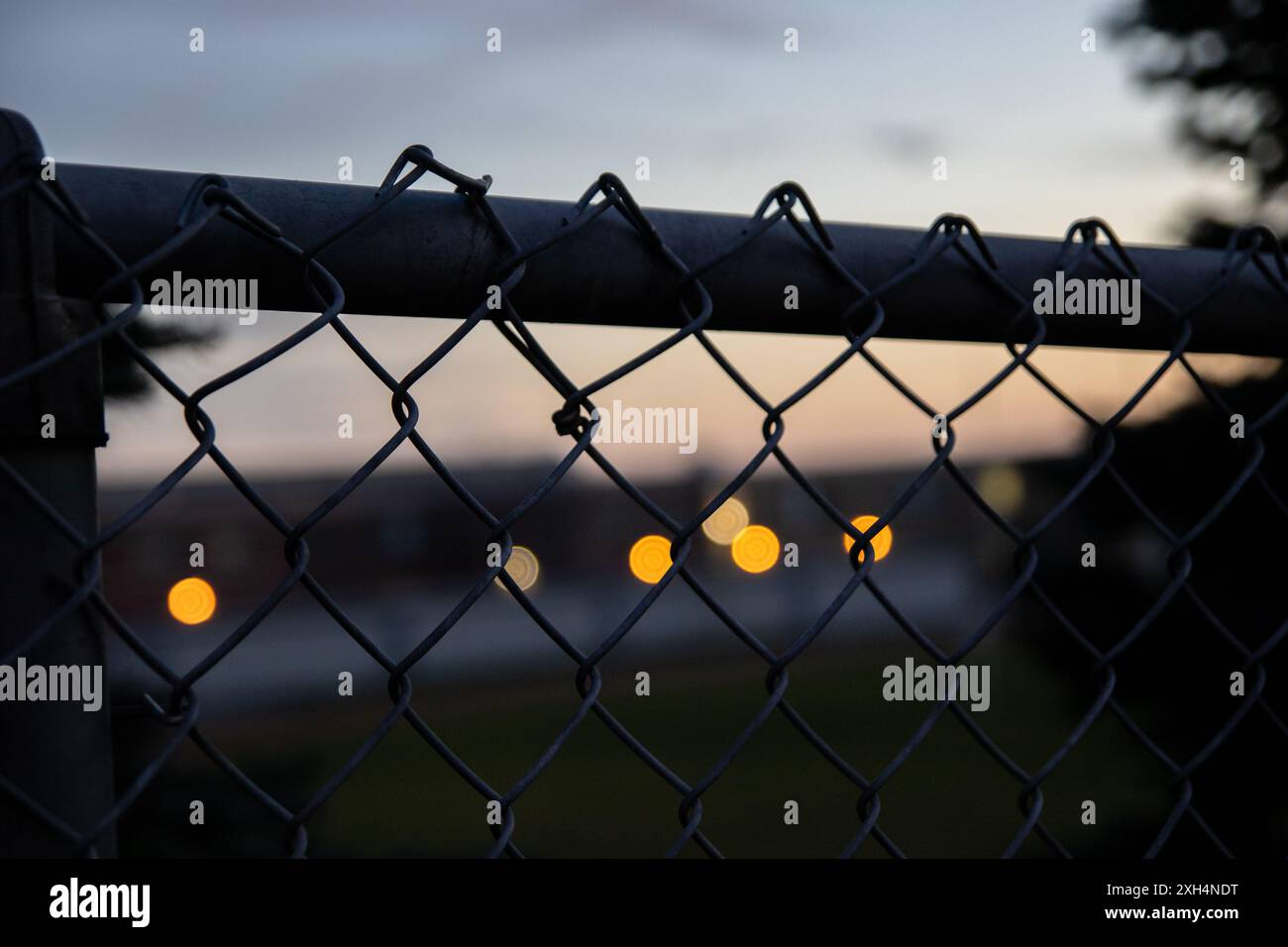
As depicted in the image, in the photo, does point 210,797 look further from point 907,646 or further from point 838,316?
point 907,646

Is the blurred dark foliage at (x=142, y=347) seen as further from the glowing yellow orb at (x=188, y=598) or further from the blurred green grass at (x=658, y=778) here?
the glowing yellow orb at (x=188, y=598)

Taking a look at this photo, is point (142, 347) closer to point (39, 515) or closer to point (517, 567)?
point (517, 567)

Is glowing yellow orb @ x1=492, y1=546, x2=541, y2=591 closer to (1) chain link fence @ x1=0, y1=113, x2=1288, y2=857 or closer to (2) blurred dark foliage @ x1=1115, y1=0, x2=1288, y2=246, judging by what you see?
(1) chain link fence @ x1=0, y1=113, x2=1288, y2=857

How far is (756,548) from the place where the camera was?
599 inches

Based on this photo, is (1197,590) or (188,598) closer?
(1197,590)

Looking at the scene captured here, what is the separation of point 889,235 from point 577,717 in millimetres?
653

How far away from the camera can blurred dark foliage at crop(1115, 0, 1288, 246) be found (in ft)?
17.0

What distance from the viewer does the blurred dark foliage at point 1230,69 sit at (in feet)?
17.0

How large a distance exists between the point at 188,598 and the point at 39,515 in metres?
7.14

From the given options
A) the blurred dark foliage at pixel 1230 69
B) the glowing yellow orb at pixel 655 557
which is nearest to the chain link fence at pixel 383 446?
the glowing yellow orb at pixel 655 557

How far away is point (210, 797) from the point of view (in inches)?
151

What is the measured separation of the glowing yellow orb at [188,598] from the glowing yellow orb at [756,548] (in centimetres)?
745

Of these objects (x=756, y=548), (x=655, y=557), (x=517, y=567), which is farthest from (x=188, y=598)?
(x=756, y=548)
